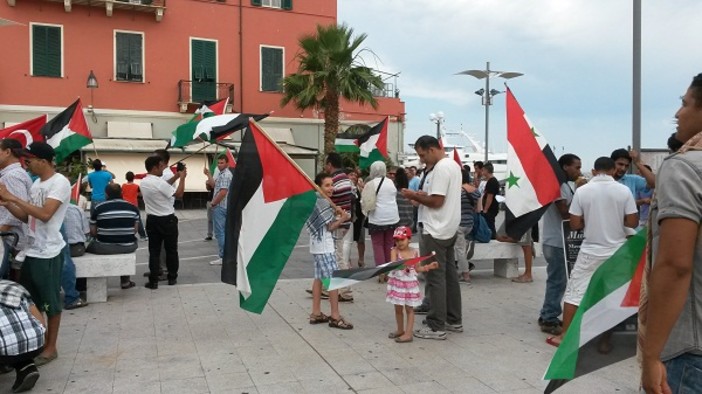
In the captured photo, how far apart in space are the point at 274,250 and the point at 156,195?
3.68m

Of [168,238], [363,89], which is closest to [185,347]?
[168,238]

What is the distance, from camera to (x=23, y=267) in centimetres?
515

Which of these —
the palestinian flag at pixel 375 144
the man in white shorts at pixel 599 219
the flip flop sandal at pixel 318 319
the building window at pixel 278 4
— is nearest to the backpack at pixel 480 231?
the flip flop sandal at pixel 318 319

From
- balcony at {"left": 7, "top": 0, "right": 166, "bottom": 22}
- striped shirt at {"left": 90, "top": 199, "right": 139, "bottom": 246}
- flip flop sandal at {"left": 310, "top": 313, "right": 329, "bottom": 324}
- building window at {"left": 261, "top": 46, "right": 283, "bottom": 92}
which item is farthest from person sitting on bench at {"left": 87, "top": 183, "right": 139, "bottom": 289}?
building window at {"left": 261, "top": 46, "right": 283, "bottom": 92}

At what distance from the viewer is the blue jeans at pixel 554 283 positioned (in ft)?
20.5

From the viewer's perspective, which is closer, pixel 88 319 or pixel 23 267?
pixel 23 267

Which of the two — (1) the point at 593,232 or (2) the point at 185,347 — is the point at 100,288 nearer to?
(2) the point at 185,347

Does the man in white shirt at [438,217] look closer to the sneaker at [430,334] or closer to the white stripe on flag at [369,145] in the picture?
the sneaker at [430,334]

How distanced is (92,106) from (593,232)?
80.4 feet

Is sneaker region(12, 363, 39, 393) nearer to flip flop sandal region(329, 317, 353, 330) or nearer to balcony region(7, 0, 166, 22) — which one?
flip flop sandal region(329, 317, 353, 330)

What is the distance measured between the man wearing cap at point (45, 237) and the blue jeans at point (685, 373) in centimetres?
465

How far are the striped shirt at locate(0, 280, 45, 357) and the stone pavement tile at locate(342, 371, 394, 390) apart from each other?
234 cm

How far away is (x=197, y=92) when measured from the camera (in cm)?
2764

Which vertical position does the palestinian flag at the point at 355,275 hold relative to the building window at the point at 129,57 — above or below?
below
